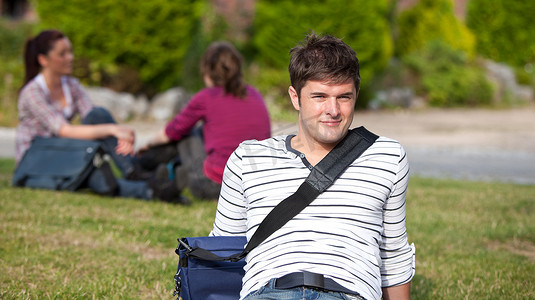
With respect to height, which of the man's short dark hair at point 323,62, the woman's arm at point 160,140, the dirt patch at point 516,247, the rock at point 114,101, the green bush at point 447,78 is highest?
the green bush at point 447,78

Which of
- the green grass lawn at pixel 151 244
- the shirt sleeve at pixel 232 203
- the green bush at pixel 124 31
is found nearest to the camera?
the shirt sleeve at pixel 232 203

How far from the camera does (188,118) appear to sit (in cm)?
531

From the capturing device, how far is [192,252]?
2.32 m

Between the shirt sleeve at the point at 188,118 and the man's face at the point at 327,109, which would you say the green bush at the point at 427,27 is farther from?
the man's face at the point at 327,109

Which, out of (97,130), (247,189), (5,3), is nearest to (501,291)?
(247,189)

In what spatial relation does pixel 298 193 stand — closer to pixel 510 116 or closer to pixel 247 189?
pixel 247 189

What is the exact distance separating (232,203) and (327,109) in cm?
54

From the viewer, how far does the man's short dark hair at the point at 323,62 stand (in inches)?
90.3

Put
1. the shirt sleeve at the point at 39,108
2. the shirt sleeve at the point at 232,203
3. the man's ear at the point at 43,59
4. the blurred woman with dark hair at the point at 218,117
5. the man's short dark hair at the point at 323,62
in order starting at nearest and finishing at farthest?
1. the man's short dark hair at the point at 323,62
2. the shirt sleeve at the point at 232,203
3. the blurred woman with dark hair at the point at 218,117
4. the shirt sleeve at the point at 39,108
5. the man's ear at the point at 43,59

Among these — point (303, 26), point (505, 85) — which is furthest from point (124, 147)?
point (505, 85)

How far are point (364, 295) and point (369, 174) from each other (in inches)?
17.5

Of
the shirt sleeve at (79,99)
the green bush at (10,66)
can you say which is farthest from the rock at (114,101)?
the shirt sleeve at (79,99)

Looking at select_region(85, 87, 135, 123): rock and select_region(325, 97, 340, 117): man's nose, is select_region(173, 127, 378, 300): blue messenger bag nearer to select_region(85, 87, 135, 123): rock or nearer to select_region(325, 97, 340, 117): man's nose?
select_region(325, 97, 340, 117): man's nose

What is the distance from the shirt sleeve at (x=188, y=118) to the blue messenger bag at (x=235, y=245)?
294cm
